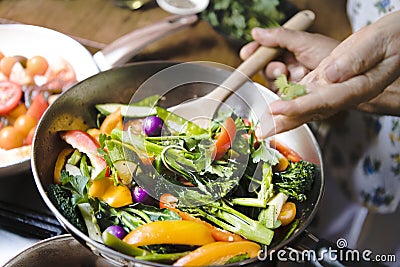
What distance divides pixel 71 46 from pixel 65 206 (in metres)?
0.56

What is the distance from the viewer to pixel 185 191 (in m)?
0.88

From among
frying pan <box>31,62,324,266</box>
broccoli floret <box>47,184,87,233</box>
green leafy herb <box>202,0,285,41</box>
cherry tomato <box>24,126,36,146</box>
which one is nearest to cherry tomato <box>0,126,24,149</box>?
cherry tomato <box>24,126,36,146</box>

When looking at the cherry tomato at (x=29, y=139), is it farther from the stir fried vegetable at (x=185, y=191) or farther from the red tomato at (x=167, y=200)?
the red tomato at (x=167, y=200)

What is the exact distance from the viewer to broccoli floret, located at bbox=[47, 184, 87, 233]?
2.79ft

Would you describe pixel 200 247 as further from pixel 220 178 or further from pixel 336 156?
pixel 336 156

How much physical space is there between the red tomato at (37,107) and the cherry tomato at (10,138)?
0.06 metres

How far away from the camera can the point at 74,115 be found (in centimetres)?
107

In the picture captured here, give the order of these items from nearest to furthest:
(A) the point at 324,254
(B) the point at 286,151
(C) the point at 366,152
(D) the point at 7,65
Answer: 1. (A) the point at 324,254
2. (B) the point at 286,151
3. (D) the point at 7,65
4. (C) the point at 366,152

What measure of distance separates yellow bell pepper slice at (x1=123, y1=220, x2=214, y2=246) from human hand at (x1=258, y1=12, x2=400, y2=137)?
25 cm

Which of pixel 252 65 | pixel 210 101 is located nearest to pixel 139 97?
pixel 210 101

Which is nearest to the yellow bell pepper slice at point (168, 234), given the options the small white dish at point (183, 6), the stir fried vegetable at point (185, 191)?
the stir fried vegetable at point (185, 191)

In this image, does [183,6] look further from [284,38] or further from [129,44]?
[284,38]

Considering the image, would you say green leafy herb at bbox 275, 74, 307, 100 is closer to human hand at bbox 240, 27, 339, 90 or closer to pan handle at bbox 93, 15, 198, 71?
human hand at bbox 240, 27, 339, 90

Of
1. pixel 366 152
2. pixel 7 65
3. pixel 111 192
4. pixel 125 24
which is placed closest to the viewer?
pixel 111 192
